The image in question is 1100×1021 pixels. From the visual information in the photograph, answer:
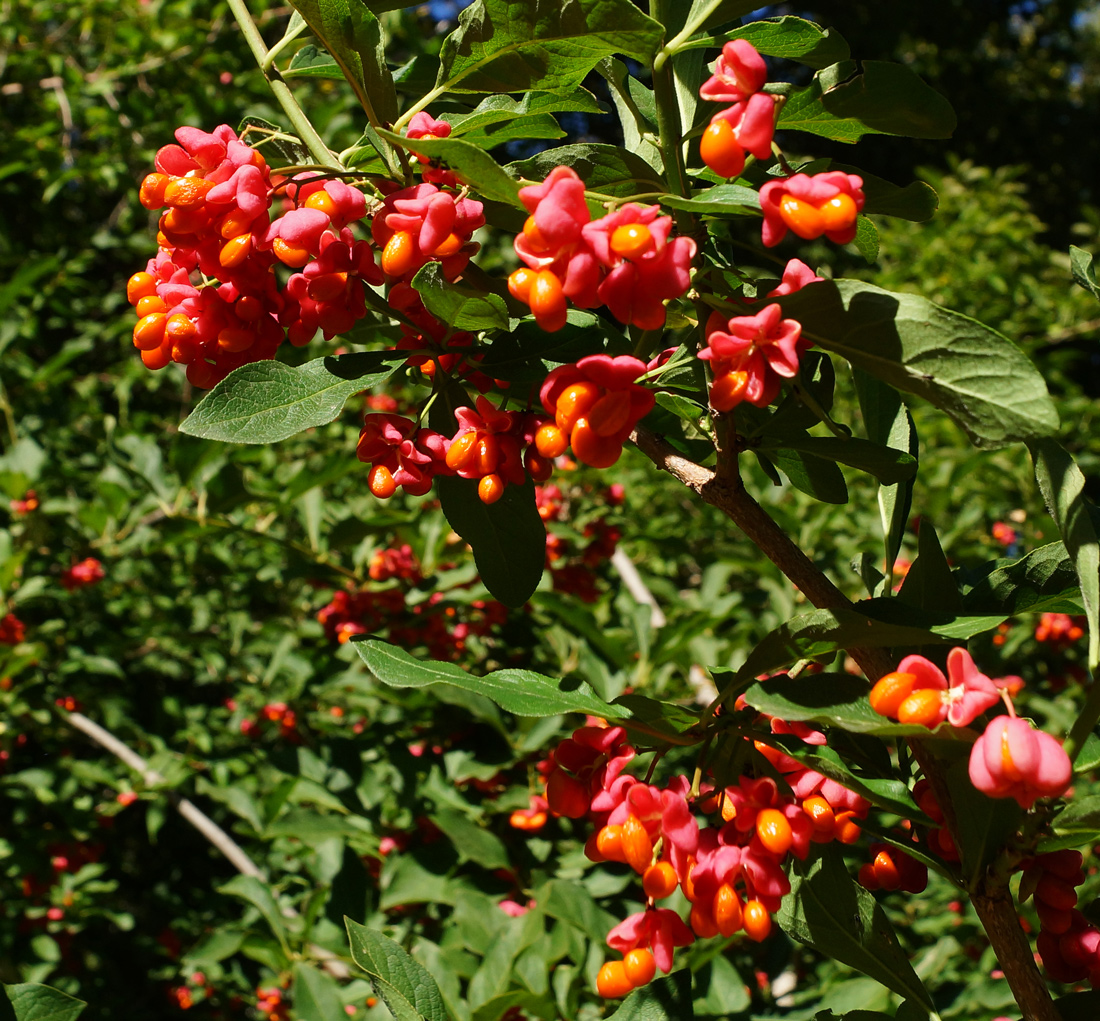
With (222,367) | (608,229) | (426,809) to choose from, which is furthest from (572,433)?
(426,809)

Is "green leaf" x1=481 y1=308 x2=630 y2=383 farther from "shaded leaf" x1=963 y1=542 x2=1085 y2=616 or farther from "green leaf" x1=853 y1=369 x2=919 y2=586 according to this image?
"shaded leaf" x1=963 y1=542 x2=1085 y2=616

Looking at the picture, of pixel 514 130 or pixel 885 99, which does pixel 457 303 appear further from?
pixel 885 99

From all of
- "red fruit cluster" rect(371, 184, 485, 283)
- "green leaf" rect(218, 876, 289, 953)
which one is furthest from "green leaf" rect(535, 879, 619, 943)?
"red fruit cluster" rect(371, 184, 485, 283)

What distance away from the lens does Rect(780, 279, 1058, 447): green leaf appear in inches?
22.8

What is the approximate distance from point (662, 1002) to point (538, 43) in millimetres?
876

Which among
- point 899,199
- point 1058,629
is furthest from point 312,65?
point 1058,629

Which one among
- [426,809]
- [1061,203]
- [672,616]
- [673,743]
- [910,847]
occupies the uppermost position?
[673,743]

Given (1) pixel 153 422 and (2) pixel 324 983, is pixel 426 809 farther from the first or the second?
(1) pixel 153 422

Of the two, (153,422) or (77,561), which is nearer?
(77,561)

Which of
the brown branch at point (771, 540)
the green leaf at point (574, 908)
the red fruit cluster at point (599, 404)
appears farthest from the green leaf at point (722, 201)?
the green leaf at point (574, 908)

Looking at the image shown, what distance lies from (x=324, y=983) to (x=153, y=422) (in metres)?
2.84

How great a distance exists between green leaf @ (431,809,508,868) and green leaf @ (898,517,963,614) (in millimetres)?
1044

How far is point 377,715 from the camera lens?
2.37m

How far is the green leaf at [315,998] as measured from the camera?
57.0 inches
